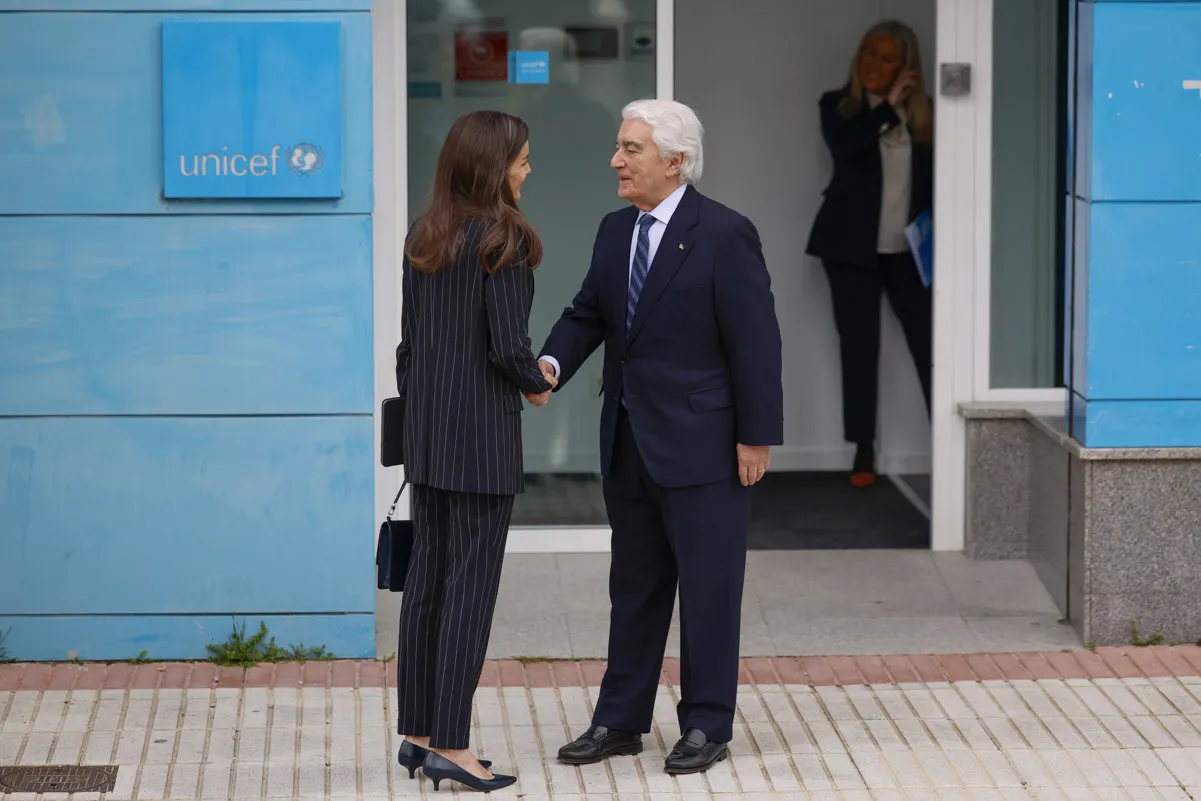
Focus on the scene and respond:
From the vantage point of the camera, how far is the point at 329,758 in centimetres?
538

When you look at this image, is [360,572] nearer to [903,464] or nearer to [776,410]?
[776,410]

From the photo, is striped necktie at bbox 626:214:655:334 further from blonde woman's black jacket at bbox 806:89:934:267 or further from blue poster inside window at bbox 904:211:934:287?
blonde woman's black jacket at bbox 806:89:934:267

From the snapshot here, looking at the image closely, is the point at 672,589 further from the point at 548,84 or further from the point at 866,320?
the point at 866,320

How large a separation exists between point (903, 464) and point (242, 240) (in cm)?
451

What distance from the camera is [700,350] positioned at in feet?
16.9

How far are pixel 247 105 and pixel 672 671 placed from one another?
238cm

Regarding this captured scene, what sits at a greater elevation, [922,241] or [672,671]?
[922,241]

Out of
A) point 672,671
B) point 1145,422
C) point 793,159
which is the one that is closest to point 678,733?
point 672,671

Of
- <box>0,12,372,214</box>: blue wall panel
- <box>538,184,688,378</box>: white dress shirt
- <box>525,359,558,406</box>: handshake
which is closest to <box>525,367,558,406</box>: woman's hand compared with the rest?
<box>525,359,558,406</box>: handshake

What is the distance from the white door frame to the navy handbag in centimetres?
230

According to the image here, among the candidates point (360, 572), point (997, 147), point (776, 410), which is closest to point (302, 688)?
point (360, 572)

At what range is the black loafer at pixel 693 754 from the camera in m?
5.22

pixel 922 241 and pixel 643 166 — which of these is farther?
pixel 922 241

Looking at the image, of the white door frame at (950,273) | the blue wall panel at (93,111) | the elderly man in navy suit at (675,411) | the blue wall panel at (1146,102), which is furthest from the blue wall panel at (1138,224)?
the blue wall panel at (93,111)
